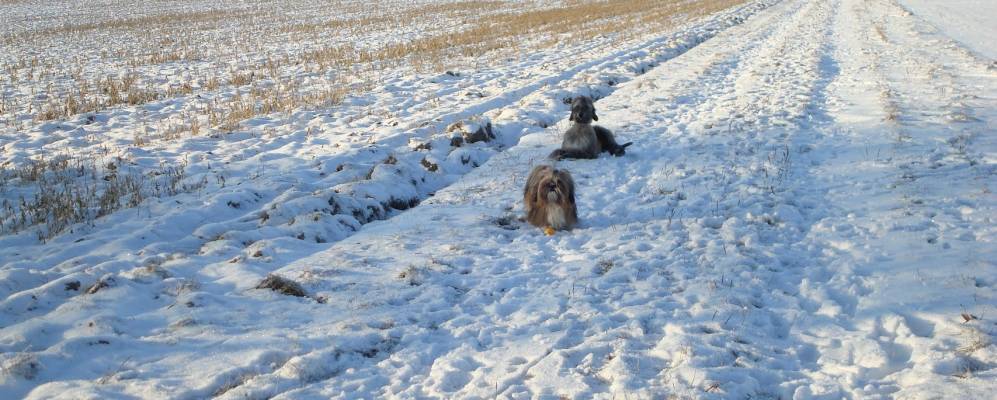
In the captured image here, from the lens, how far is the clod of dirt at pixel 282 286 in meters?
5.83

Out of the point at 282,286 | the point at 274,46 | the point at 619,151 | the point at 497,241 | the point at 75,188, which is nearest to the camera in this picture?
the point at 282,286

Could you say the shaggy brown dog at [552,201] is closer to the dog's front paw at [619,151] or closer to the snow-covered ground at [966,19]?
the dog's front paw at [619,151]

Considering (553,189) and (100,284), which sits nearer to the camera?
(100,284)

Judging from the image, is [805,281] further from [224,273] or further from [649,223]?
[224,273]

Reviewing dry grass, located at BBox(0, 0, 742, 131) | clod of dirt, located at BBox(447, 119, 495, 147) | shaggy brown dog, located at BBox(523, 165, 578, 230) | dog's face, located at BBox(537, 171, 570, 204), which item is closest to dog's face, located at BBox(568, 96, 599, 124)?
clod of dirt, located at BBox(447, 119, 495, 147)

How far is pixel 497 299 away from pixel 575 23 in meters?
29.2

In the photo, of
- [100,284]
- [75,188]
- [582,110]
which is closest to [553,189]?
[582,110]

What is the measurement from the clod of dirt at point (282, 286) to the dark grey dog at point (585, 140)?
17.7 ft

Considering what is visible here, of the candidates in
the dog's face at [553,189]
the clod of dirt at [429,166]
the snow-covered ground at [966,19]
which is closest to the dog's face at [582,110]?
the clod of dirt at [429,166]

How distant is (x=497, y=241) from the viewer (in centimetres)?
723

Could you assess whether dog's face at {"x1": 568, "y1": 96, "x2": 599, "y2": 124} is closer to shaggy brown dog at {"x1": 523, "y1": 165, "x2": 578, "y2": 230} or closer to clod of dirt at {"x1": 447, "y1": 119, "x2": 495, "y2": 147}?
clod of dirt at {"x1": 447, "y1": 119, "x2": 495, "y2": 147}

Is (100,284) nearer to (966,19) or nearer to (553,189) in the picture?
(553,189)

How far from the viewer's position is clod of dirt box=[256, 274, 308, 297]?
5832 millimetres

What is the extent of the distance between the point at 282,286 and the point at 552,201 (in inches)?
120
